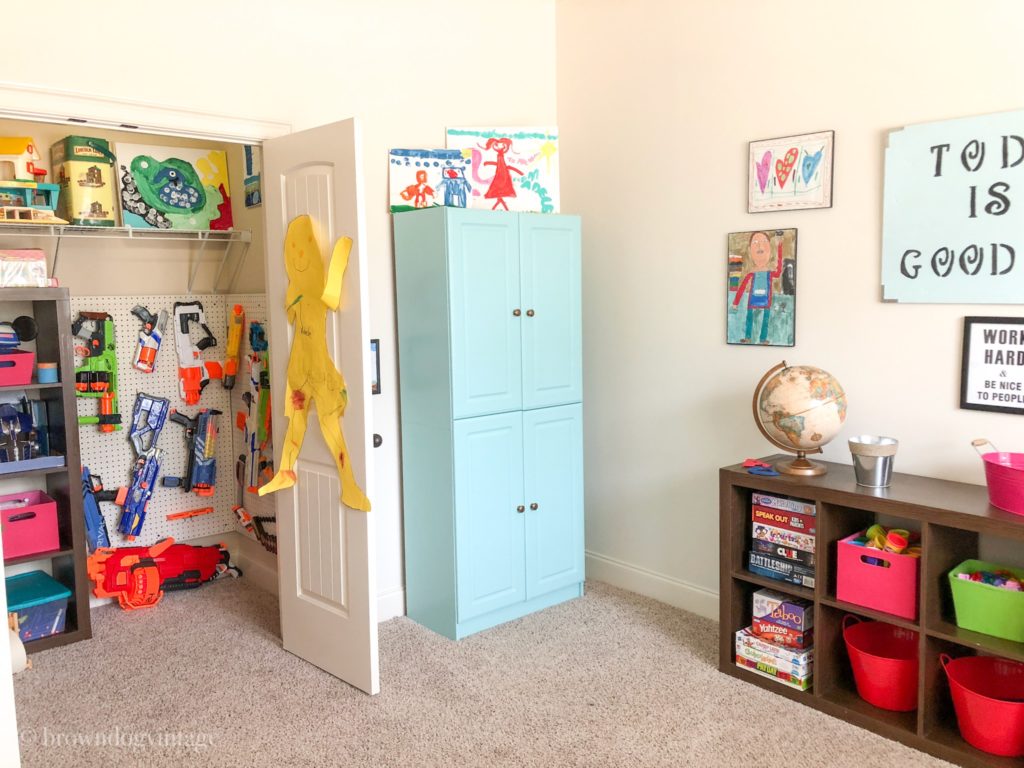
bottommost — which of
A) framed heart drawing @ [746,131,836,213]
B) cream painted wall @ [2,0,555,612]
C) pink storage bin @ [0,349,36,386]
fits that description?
pink storage bin @ [0,349,36,386]

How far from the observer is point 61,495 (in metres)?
3.53

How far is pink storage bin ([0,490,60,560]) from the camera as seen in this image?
3.35m

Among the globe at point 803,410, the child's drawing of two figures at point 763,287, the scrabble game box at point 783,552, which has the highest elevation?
the child's drawing of two figures at point 763,287

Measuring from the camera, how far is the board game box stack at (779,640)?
110 inches

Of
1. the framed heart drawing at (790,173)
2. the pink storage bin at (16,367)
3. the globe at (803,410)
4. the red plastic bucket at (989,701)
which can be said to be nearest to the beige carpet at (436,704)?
the red plastic bucket at (989,701)

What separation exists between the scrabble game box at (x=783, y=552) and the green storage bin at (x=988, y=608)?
0.44 meters

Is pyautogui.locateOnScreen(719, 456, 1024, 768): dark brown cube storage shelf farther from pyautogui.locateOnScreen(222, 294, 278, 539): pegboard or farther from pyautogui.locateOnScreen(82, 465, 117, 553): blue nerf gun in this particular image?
pyautogui.locateOnScreen(82, 465, 117, 553): blue nerf gun

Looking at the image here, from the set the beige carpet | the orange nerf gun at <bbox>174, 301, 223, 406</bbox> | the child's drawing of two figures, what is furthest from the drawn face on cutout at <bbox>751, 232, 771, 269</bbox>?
the orange nerf gun at <bbox>174, 301, 223, 406</bbox>

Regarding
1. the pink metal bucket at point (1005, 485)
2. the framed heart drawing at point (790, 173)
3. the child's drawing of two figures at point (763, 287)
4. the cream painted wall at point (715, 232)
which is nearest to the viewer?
the pink metal bucket at point (1005, 485)

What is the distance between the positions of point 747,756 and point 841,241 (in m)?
1.75

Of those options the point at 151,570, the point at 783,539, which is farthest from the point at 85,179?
the point at 783,539

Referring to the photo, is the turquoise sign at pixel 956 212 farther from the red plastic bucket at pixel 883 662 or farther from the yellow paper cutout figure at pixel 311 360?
the yellow paper cutout figure at pixel 311 360

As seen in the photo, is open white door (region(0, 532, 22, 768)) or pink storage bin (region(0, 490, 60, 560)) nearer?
open white door (region(0, 532, 22, 768))

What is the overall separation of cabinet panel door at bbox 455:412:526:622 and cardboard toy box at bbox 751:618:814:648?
104 cm
